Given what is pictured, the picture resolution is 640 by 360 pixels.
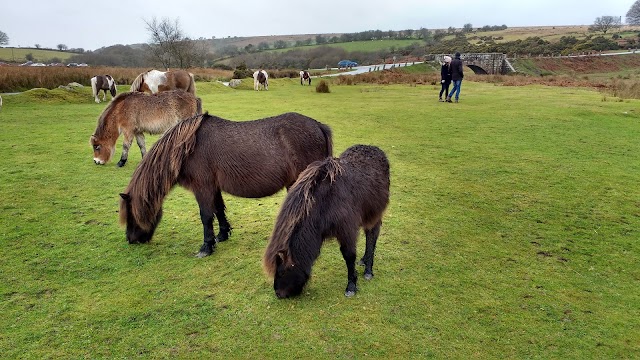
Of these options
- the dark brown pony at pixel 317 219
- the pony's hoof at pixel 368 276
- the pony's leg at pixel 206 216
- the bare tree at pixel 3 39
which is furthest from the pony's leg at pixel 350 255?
the bare tree at pixel 3 39

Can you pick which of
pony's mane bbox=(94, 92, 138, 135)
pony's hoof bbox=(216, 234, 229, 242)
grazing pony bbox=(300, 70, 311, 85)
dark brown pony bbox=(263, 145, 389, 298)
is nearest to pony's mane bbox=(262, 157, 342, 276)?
dark brown pony bbox=(263, 145, 389, 298)

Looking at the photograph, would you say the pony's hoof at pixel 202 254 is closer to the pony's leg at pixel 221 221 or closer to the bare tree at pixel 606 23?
the pony's leg at pixel 221 221

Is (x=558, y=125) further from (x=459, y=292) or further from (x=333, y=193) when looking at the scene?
(x=333, y=193)

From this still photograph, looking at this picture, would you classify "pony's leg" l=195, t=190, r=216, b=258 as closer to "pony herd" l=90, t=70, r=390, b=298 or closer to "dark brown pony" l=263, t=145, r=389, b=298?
"pony herd" l=90, t=70, r=390, b=298

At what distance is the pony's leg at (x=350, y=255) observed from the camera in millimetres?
3863

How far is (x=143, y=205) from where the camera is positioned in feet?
15.9

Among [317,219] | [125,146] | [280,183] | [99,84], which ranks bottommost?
[317,219]

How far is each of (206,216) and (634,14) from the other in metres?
137

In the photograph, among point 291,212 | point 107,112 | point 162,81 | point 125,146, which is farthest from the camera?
point 162,81

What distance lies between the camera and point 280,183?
498 cm

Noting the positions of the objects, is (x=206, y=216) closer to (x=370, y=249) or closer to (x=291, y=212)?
(x=291, y=212)

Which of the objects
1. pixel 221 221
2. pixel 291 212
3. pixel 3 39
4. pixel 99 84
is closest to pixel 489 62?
pixel 99 84

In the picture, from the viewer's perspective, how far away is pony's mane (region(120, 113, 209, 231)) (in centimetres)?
475

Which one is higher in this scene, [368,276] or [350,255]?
[350,255]
